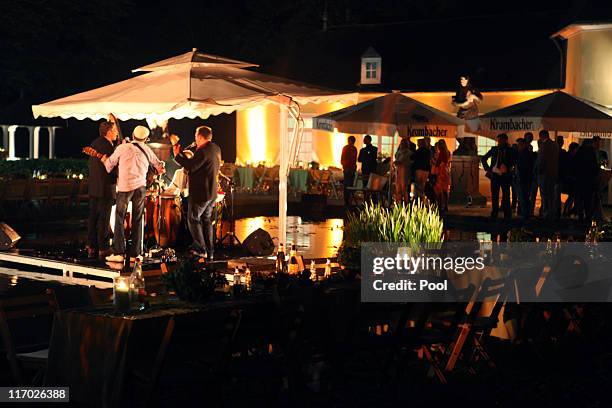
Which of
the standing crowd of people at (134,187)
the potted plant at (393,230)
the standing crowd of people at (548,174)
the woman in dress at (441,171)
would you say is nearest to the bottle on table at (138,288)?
the potted plant at (393,230)

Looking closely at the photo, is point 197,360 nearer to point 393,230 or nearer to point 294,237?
point 393,230

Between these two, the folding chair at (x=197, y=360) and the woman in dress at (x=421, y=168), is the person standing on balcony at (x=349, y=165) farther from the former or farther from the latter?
the folding chair at (x=197, y=360)

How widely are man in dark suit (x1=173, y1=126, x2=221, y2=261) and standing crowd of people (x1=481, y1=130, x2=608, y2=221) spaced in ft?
29.8

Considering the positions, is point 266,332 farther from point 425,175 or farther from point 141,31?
point 141,31

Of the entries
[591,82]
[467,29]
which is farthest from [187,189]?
[467,29]

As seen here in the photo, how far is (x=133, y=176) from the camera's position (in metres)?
14.9

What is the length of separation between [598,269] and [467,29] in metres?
26.6

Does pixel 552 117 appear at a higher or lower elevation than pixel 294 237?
higher

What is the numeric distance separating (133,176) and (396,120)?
9.87 metres

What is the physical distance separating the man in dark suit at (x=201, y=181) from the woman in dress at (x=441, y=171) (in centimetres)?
934

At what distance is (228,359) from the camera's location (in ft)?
26.4

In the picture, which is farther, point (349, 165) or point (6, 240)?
point (349, 165)

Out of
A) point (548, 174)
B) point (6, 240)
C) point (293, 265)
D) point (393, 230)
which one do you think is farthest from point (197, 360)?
point (548, 174)

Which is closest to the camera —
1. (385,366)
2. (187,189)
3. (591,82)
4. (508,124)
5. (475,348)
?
(385,366)
